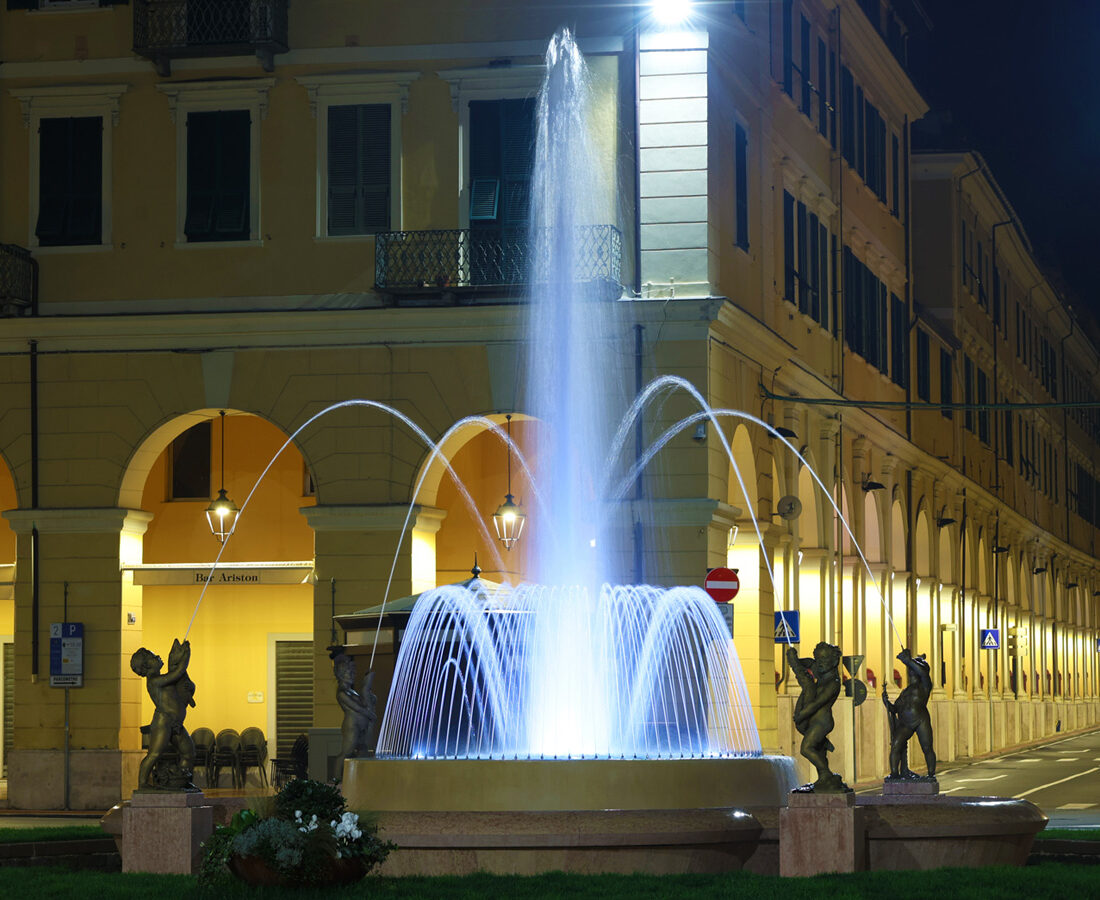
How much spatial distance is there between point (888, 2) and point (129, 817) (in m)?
35.4

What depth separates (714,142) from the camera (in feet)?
98.2

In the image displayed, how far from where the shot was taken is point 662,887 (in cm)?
1374

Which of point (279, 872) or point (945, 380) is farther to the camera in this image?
point (945, 380)

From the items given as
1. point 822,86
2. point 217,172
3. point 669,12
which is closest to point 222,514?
point 217,172

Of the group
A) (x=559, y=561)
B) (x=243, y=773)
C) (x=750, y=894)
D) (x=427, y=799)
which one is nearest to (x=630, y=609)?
(x=559, y=561)

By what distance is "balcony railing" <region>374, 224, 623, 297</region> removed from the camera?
28.8m

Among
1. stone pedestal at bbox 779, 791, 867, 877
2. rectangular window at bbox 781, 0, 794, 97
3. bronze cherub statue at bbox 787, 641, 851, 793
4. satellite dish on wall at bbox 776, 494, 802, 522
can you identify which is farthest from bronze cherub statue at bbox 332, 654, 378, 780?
rectangular window at bbox 781, 0, 794, 97

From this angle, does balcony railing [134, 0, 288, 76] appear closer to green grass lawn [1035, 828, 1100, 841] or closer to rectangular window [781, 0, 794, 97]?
rectangular window [781, 0, 794, 97]

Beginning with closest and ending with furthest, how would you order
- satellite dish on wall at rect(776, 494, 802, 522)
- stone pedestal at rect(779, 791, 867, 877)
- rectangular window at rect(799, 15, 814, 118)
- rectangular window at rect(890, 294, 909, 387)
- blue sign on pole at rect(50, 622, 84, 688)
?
stone pedestal at rect(779, 791, 867, 877), blue sign on pole at rect(50, 622, 84, 688), satellite dish on wall at rect(776, 494, 802, 522), rectangular window at rect(799, 15, 814, 118), rectangular window at rect(890, 294, 909, 387)

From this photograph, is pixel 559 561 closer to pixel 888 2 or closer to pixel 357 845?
pixel 357 845

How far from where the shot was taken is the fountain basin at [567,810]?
14.6 metres

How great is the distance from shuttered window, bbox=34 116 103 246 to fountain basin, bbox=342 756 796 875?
16.1 metres

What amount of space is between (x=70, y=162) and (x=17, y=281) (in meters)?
1.93

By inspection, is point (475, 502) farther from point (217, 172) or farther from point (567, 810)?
point (567, 810)
